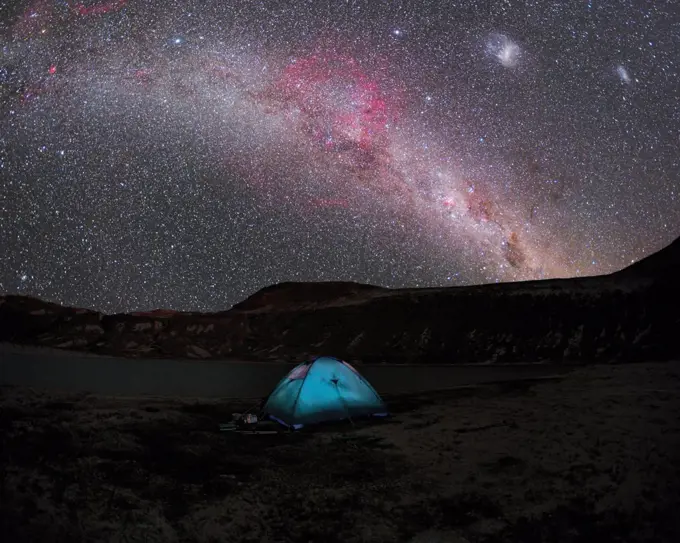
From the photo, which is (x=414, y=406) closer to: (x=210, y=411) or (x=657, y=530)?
(x=210, y=411)

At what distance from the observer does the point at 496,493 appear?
6449 mm

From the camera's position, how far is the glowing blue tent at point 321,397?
11.2m

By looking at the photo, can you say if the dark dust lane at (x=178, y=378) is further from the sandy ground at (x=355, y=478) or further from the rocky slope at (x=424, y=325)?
the rocky slope at (x=424, y=325)

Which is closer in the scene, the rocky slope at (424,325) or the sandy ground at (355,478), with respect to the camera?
the sandy ground at (355,478)

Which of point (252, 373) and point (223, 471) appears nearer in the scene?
point (223, 471)

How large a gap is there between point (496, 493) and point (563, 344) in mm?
31494

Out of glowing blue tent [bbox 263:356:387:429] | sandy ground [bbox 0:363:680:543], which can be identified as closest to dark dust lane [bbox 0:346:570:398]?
glowing blue tent [bbox 263:356:387:429]

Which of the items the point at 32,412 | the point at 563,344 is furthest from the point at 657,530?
the point at 563,344

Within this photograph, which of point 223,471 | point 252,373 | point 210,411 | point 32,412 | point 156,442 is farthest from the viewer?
point 252,373

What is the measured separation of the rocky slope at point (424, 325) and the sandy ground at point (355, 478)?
70.6 feet

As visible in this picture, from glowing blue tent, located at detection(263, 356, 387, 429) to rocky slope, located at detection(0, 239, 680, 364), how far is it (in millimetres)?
20897

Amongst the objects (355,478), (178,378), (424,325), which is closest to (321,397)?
(355,478)

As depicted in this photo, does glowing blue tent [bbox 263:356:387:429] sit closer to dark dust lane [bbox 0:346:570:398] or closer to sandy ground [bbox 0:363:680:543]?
sandy ground [bbox 0:363:680:543]

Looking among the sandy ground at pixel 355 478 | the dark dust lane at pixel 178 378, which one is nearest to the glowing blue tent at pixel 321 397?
the sandy ground at pixel 355 478
